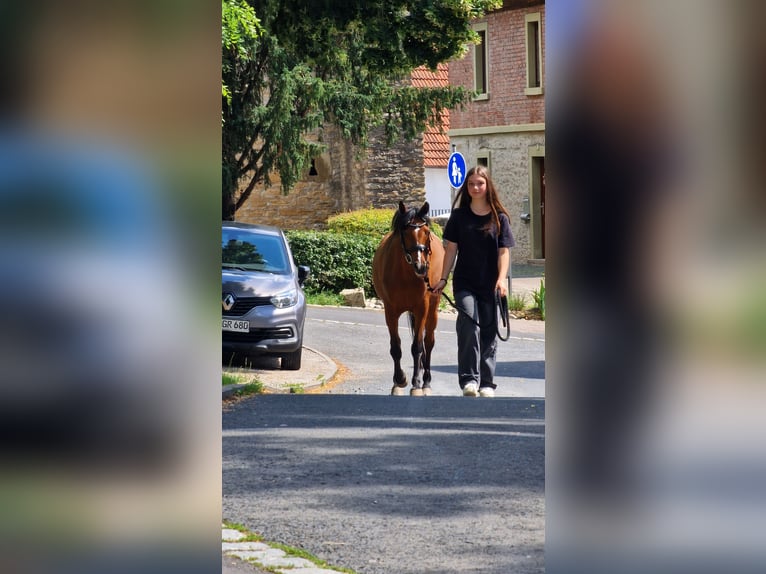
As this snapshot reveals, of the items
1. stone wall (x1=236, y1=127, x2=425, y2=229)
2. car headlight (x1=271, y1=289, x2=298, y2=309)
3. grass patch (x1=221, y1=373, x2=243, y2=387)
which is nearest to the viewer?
grass patch (x1=221, y1=373, x2=243, y2=387)

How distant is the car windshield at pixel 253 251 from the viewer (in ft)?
54.0

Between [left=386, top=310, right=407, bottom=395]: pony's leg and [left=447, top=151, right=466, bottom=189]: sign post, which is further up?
[left=447, top=151, right=466, bottom=189]: sign post

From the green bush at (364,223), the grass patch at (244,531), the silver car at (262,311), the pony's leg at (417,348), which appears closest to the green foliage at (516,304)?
the green bush at (364,223)

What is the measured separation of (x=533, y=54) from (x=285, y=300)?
21889mm

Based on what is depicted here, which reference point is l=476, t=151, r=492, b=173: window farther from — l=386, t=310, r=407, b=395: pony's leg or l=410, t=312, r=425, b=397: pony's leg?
l=410, t=312, r=425, b=397: pony's leg

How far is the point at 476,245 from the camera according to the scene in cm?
1096
